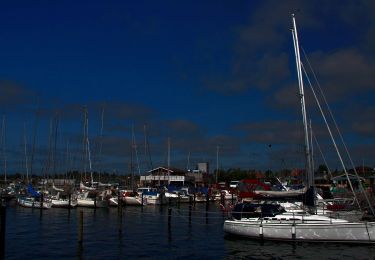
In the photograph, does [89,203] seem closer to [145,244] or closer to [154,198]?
[154,198]

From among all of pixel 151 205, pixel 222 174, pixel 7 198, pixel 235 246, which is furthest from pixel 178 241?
pixel 222 174

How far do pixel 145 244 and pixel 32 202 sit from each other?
4228cm

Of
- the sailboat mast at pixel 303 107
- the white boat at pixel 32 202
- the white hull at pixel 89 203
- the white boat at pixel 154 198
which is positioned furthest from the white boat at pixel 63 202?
the sailboat mast at pixel 303 107

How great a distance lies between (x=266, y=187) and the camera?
72125mm

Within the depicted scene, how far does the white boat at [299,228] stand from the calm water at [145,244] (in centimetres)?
61

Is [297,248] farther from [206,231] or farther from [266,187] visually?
[266,187]

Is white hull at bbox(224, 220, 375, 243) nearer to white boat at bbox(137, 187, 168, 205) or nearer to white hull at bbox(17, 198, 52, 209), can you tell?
white hull at bbox(17, 198, 52, 209)

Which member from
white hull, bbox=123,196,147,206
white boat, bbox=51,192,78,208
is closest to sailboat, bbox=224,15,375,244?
white boat, bbox=51,192,78,208

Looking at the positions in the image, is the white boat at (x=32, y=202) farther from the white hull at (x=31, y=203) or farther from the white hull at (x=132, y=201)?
the white hull at (x=132, y=201)

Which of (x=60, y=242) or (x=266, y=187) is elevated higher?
(x=266, y=187)

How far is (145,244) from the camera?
40594 mm

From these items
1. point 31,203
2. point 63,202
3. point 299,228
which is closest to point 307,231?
point 299,228

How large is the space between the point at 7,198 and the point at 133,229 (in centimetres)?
4761

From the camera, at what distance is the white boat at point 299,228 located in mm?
36688
